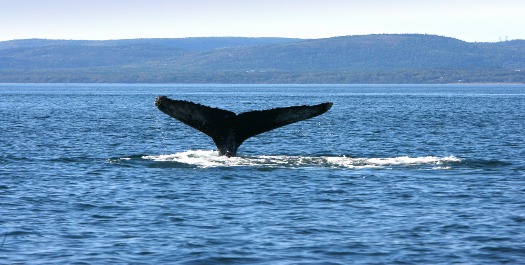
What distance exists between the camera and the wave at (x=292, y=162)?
82.0ft

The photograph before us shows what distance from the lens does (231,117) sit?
875 inches

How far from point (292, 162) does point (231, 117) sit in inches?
175

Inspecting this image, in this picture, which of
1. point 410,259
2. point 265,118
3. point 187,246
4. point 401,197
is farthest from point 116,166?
point 410,259

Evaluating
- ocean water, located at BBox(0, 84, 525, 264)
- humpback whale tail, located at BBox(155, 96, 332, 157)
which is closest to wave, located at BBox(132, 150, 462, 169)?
ocean water, located at BBox(0, 84, 525, 264)

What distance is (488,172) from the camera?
79.8ft

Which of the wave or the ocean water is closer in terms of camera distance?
the ocean water

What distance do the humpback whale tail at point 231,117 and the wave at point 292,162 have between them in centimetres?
192

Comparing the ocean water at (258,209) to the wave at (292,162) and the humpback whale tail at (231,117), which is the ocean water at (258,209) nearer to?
the wave at (292,162)

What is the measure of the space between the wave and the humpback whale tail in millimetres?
1915

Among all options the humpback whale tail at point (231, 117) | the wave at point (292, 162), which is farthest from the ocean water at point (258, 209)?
the humpback whale tail at point (231, 117)

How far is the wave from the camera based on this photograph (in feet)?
82.0

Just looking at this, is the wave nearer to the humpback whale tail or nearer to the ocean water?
the ocean water

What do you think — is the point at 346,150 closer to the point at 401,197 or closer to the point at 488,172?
the point at 488,172

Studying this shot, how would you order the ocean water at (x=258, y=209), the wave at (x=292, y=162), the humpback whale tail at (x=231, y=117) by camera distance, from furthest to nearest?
the wave at (x=292, y=162) < the humpback whale tail at (x=231, y=117) < the ocean water at (x=258, y=209)
